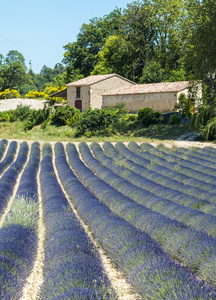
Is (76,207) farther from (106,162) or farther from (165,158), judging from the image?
(165,158)

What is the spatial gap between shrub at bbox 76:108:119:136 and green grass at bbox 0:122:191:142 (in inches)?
40.3

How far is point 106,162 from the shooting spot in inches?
599

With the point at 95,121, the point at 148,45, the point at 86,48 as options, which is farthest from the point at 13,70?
the point at 95,121

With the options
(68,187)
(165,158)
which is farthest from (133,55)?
(68,187)

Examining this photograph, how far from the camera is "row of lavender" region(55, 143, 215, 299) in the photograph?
3617 mm

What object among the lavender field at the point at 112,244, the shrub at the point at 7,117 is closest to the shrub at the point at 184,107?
the shrub at the point at 7,117

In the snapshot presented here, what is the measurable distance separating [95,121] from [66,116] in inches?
181

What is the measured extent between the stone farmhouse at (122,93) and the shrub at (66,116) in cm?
629

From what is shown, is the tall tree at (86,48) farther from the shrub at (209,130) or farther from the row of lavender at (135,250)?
the row of lavender at (135,250)

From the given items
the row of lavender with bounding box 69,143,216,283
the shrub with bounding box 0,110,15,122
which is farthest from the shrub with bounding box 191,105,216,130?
the shrub with bounding box 0,110,15,122

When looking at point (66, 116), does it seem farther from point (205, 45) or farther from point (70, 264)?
point (70, 264)

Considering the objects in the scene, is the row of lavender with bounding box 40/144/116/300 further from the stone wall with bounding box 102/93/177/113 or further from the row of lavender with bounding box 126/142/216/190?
the stone wall with bounding box 102/93/177/113

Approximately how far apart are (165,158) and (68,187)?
6.08 metres

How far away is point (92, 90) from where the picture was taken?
3759 centimetres
